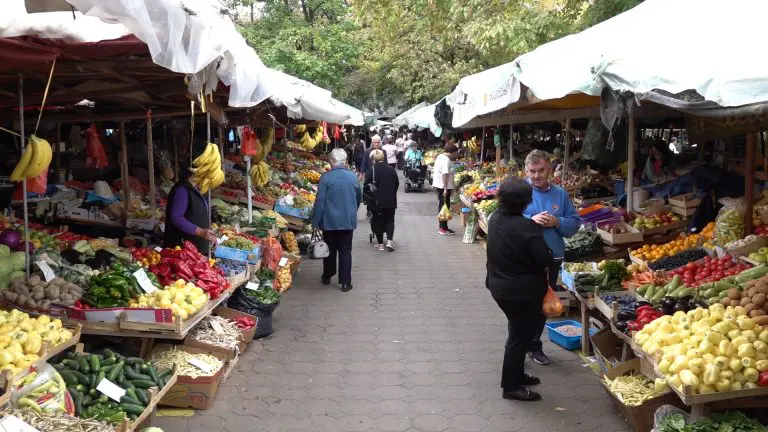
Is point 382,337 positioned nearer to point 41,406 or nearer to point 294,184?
point 41,406

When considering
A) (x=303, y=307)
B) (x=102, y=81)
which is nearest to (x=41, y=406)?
(x=102, y=81)

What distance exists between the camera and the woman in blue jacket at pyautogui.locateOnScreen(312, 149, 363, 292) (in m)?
9.12

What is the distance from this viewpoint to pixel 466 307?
8648mm

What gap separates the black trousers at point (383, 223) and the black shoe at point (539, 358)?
20.7 ft

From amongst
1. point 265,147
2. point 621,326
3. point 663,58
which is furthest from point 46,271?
point 265,147

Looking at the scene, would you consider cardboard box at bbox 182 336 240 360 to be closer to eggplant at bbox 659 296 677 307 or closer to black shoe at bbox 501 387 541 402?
black shoe at bbox 501 387 541 402

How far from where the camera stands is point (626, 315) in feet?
18.6

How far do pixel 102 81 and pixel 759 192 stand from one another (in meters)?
7.44

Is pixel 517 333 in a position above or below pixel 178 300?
below

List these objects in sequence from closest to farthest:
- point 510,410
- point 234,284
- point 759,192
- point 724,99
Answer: point 724,99 → point 510,410 → point 234,284 → point 759,192

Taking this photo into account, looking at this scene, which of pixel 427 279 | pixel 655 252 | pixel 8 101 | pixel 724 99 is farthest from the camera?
pixel 427 279

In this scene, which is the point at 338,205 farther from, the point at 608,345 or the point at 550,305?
the point at 550,305

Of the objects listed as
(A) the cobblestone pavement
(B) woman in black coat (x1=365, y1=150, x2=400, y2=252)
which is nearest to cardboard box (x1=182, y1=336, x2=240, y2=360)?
(A) the cobblestone pavement

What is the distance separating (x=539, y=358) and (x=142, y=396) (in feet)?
11.4
